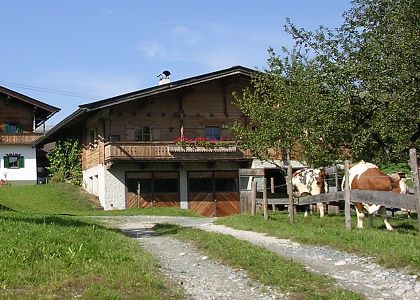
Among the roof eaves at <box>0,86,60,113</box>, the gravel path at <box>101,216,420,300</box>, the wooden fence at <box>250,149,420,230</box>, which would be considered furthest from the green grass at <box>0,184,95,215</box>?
the gravel path at <box>101,216,420,300</box>

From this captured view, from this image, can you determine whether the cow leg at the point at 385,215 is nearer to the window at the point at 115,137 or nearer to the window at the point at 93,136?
the window at the point at 115,137

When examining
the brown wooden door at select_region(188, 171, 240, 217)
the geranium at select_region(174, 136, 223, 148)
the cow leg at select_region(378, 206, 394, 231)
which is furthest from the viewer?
the brown wooden door at select_region(188, 171, 240, 217)

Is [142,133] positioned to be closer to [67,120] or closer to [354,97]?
[67,120]

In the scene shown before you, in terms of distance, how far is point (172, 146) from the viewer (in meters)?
34.5

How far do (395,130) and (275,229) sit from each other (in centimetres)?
740

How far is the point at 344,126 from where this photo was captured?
21.6 meters

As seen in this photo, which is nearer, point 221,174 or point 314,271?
point 314,271

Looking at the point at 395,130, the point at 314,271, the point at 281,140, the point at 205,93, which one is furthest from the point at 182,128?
the point at 314,271

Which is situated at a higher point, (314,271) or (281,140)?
(281,140)

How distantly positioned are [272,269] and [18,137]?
45.3m

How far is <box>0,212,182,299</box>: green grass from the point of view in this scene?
7523 mm

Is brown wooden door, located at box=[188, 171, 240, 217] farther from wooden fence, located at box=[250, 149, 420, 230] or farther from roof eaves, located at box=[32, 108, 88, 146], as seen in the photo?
wooden fence, located at box=[250, 149, 420, 230]

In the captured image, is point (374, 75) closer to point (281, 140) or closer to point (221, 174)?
point (281, 140)

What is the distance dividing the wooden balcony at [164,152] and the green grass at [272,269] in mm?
20458
